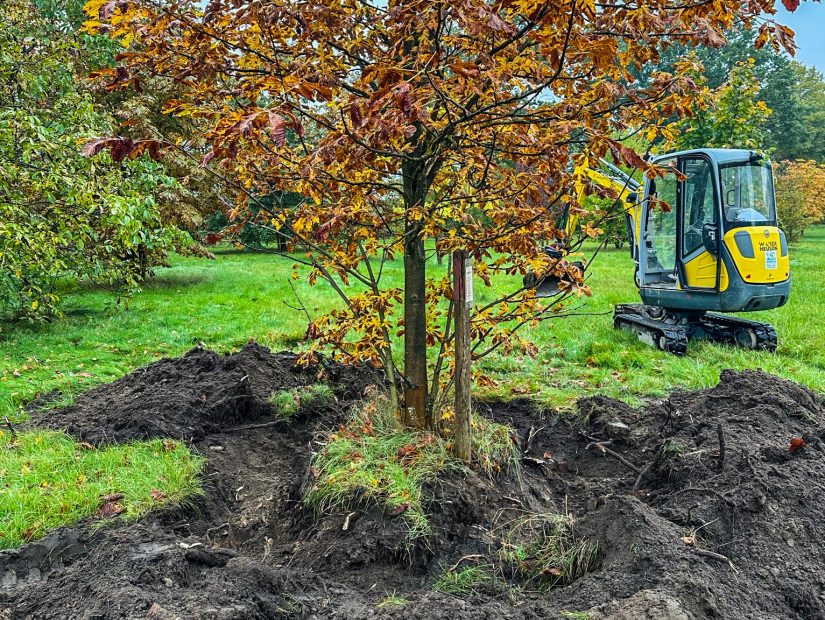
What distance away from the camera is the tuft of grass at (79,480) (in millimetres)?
3070

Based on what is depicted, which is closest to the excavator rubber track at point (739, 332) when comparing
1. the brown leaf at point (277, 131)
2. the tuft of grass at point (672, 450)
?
the tuft of grass at point (672, 450)

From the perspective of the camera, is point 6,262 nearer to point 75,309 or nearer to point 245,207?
point 75,309

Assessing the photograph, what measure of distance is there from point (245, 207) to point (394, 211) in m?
0.85

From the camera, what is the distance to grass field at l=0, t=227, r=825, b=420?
5.63 meters

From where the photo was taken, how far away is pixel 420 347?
3553mm

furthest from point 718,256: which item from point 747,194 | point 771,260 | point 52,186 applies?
point 52,186

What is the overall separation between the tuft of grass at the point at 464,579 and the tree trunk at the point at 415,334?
1.10 metres

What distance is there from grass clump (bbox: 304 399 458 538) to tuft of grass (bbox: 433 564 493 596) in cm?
23

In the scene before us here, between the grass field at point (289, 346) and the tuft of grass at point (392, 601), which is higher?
the grass field at point (289, 346)

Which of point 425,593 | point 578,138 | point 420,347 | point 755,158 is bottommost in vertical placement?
point 425,593

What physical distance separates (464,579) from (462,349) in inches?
45.4

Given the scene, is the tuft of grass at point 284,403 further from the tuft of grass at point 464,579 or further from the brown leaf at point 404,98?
the brown leaf at point 404,98

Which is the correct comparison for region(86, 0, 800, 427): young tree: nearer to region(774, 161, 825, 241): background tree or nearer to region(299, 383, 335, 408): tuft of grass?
region(299, 383, 335, 408): tuft of grass

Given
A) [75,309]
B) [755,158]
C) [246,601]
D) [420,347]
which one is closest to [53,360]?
[75,309]
